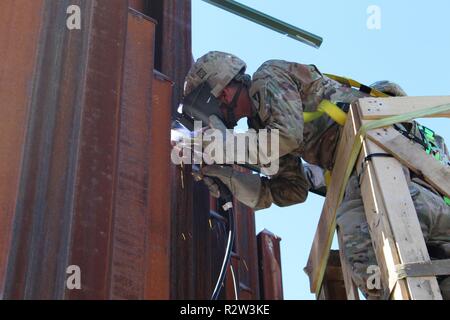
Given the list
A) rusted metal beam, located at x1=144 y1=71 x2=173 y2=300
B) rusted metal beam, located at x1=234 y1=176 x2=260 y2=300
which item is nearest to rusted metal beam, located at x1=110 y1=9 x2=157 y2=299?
rusted metal beam, located at x1=144 y1=71 x2=173 y2=300

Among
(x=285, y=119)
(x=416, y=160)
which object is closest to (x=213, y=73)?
(x=285, y=119)

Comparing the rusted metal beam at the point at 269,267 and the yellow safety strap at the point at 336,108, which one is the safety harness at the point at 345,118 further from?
the rusted metal beam at the point at 269,267

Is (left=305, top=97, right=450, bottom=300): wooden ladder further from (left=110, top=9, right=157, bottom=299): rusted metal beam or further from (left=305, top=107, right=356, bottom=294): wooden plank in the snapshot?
(left=110, top=9, right=157, bottom=299): rusted metal beam

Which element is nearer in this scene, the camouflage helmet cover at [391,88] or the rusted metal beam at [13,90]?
the rusted metal beam at [13,90]

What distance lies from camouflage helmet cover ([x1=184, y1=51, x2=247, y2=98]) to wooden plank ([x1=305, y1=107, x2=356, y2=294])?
2.96 feet

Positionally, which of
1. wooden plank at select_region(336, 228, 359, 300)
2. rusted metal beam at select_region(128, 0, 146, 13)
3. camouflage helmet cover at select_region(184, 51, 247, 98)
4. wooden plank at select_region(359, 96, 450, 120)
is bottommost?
wooden plank at select_region(336, 228, 359, 300)

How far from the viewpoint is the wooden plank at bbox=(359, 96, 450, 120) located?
11.8 feet

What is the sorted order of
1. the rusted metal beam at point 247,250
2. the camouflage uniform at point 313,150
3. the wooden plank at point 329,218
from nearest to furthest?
the camouflage uniform at point 313,150 < the wooden plank at point 329,218 < the rusted metal beam at point 247,250

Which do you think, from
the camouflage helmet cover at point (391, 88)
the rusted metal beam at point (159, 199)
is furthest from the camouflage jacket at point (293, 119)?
the rusted metal beam at point (159, 199)

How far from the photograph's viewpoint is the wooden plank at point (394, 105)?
360 centimetres

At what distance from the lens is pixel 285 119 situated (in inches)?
161

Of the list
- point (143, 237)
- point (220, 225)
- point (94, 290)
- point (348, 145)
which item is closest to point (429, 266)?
point (348, 145)

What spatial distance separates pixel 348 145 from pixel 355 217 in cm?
37
